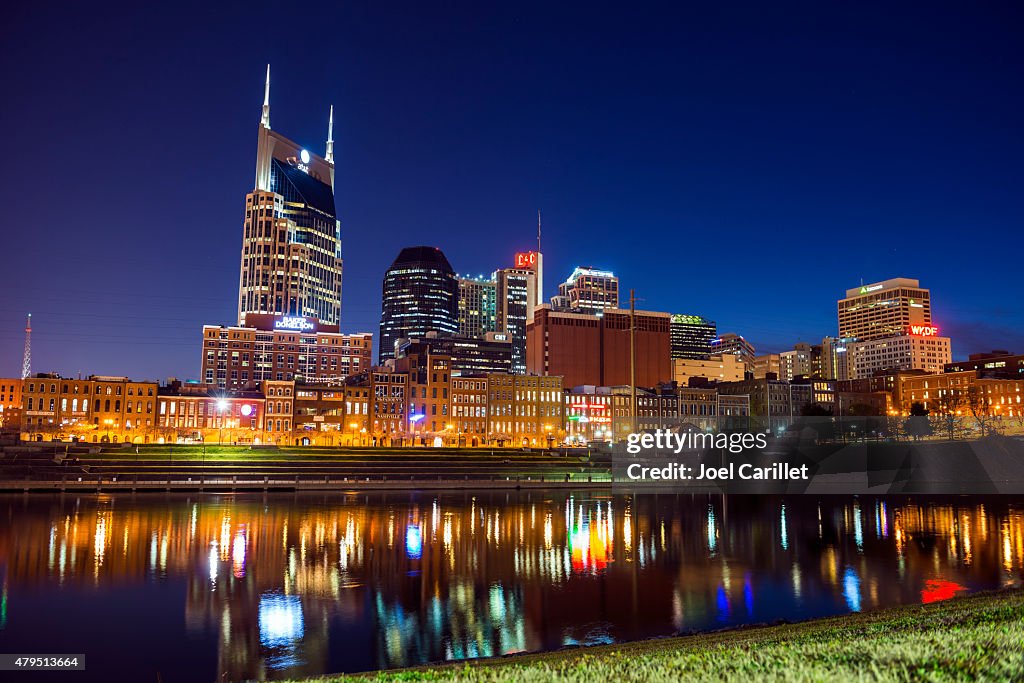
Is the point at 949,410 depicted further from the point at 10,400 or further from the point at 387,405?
the point at 10,400

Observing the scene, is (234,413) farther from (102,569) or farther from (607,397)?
(102,569)

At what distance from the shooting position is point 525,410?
6388 inches

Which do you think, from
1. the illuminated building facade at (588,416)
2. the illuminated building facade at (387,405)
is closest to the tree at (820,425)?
the illuminated building facade at (588,416)

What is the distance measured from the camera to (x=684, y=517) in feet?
202

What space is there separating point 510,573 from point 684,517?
29.8m

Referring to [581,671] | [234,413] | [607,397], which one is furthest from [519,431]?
[581,671]

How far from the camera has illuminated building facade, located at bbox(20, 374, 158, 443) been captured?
430ft

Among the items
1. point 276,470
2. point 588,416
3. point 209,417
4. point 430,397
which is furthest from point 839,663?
point 588,416

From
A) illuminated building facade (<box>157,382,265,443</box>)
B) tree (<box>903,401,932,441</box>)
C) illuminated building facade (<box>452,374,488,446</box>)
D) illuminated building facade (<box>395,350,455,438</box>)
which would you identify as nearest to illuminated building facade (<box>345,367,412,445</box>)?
illuminated building facade (<box>395,350,455,438</box>)

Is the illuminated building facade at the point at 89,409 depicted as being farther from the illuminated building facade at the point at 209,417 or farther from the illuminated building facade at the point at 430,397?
the illuminated building facade at the point at 430,397

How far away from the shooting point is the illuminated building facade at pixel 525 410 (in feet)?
522

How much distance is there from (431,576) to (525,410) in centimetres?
12729

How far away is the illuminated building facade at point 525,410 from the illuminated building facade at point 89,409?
68.6 m

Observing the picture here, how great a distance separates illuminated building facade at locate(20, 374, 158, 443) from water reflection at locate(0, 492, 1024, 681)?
77084mm
